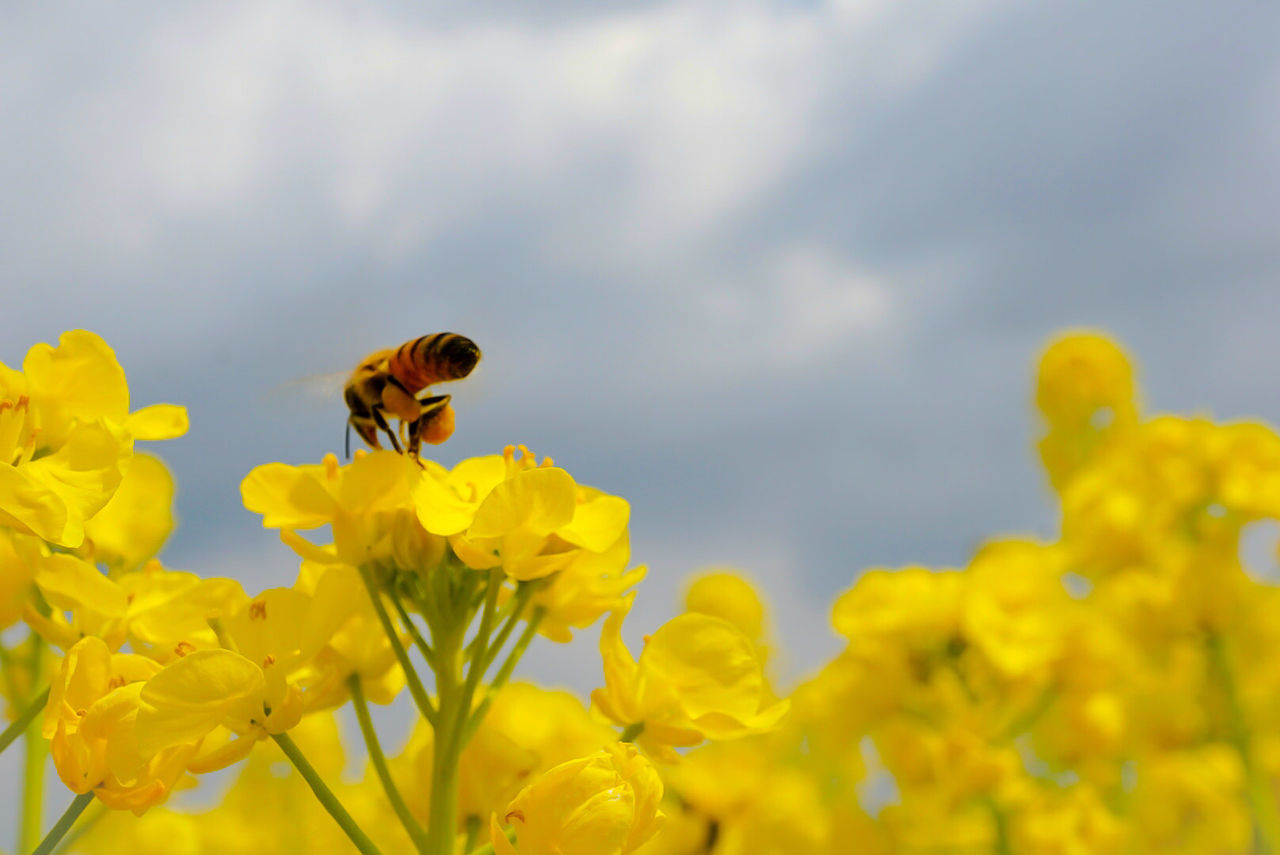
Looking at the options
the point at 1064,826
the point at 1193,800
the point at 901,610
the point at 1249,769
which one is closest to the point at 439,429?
the point at 901,610

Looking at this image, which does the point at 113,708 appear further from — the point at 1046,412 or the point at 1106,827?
the point at 1046,412

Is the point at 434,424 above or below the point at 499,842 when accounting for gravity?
above

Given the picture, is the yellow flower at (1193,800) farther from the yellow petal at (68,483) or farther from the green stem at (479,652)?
the yellow petal at (68,483)

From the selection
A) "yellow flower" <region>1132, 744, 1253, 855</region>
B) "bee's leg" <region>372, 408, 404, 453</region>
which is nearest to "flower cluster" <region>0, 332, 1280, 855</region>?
"bee's leg" <region>372, 408, 404, 453</region>

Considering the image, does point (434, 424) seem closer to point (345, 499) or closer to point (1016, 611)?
point (345, 499)

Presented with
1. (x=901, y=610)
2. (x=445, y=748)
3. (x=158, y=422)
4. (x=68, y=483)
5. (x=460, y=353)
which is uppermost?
(x=901, y=610)

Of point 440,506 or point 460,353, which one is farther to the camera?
point 460,353

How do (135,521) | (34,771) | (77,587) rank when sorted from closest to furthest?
(77,587) → (34,771) → (135,521)

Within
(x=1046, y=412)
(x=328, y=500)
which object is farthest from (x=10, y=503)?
(x=1046, y=412)
